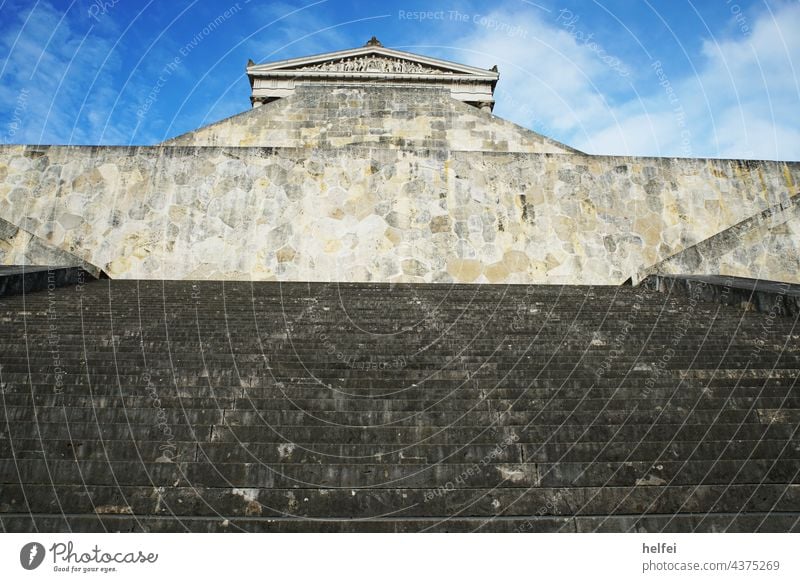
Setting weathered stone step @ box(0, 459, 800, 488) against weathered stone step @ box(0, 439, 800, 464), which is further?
weathered stone step @ box(0, 439, 800, 464)

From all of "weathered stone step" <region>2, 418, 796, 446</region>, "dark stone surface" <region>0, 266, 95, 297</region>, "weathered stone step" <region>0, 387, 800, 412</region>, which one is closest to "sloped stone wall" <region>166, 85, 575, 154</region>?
"dark stone surface" <region>0, 266, 95, 297</region>

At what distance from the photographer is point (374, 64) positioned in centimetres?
1750

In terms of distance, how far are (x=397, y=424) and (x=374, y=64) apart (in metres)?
16.4

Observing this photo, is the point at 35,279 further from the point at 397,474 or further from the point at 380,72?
the point at 380,72

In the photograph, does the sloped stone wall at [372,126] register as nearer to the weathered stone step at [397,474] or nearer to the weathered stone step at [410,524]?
the weathered stone step at [397,474]

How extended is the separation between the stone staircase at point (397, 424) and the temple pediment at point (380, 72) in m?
13.8

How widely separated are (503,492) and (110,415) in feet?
8.47


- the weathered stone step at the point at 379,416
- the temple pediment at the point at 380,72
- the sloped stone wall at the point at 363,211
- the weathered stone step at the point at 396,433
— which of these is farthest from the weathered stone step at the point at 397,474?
the temple pediment at the point at 380,72

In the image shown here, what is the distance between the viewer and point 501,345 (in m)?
4.69

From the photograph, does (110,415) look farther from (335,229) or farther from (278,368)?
(335,229)

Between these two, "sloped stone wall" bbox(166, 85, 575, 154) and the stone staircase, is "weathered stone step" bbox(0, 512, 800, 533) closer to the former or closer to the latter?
the stone staircase

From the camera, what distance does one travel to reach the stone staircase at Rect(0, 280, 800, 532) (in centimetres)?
281

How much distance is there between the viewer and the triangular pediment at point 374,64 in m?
17.4

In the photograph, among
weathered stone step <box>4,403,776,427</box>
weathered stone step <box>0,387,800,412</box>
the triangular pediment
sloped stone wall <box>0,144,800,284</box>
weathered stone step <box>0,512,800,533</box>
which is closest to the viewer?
weathered stone step <box>0,512,800,533</box>
